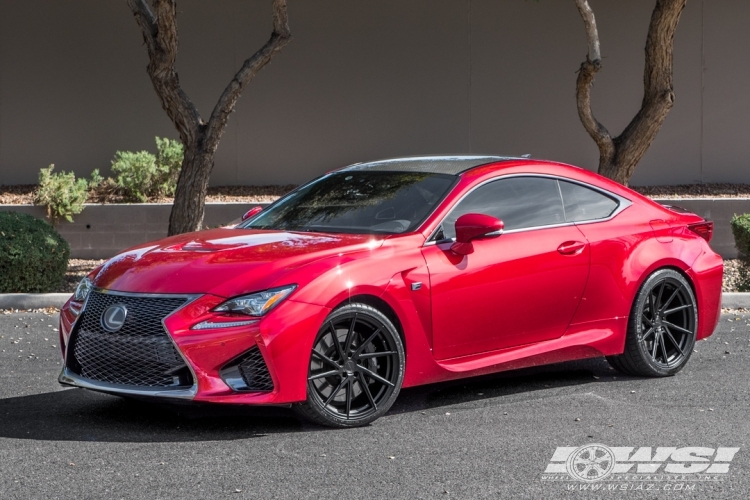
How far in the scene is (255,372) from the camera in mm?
5531

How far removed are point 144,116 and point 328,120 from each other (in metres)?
2.92

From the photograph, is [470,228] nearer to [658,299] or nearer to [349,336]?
[349,336]

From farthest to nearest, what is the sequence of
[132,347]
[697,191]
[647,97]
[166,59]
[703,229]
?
[697,191], [647,97], [166,59], [703,229], [132,347]

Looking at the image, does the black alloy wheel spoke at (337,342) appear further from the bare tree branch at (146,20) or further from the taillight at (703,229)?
the bare tree branch at (146,20)

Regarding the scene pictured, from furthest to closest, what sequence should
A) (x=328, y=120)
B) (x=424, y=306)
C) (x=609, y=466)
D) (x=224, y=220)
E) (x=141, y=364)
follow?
(x=328, y=120)
(x=224, y=220)
(x=424, y=306)
(x=141, y=364)
(x=609, y=466)

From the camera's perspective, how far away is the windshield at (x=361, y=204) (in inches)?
257

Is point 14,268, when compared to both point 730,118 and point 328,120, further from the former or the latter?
point 730,118

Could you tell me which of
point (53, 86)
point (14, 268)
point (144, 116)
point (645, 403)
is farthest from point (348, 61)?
point (645, 403)

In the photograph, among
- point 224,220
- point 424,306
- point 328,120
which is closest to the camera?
point 424,306

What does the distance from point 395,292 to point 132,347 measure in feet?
4.78

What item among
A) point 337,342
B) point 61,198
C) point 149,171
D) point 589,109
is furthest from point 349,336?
point 149,171

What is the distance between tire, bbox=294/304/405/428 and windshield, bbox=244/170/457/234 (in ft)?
2.41

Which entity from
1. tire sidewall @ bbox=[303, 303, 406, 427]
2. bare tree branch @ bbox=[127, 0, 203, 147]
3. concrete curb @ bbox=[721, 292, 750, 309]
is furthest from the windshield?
bare tree branch @ bbox=[127, 0, 203, 147]

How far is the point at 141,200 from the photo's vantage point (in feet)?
50.1
